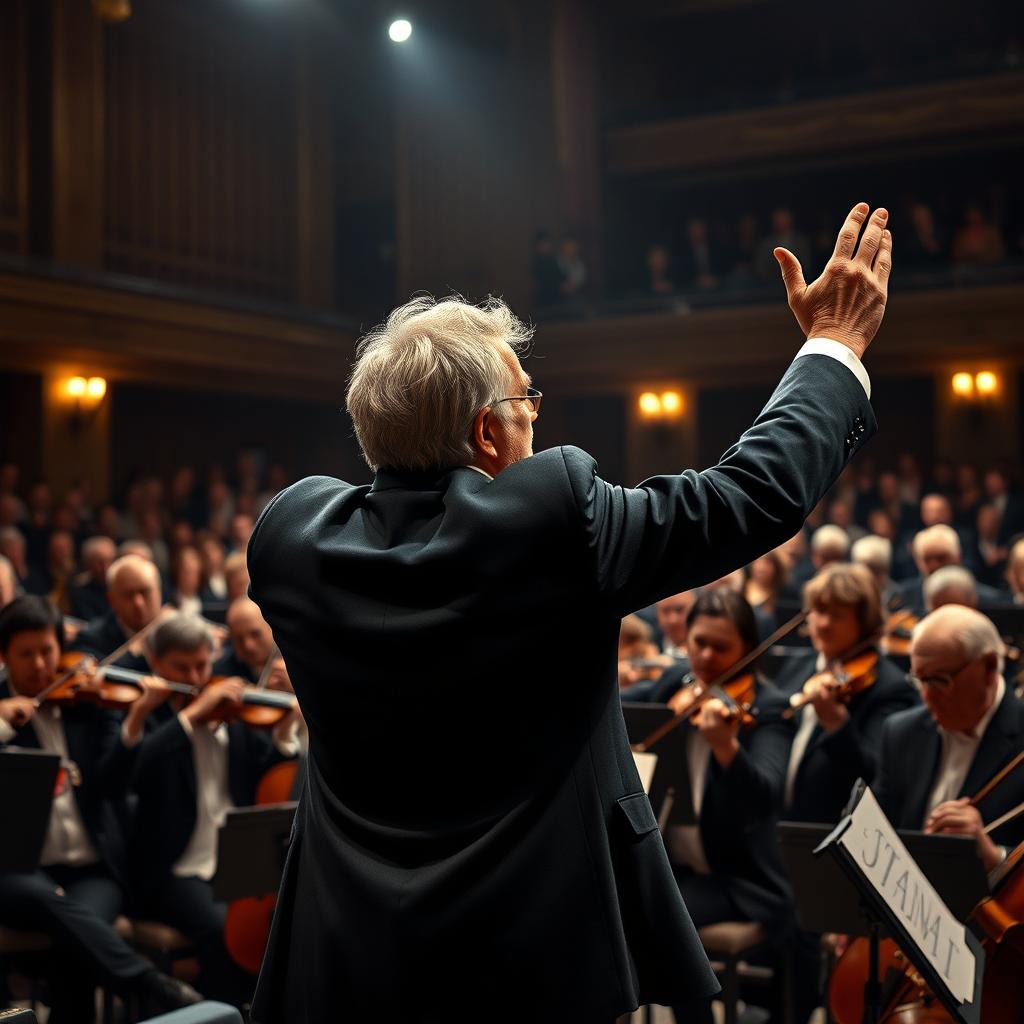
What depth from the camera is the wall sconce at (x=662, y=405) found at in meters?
13.4

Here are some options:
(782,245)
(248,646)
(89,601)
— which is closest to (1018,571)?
(248,646)

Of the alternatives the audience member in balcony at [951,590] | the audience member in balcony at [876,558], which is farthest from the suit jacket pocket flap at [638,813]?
the audience member in balcony at [876,558]

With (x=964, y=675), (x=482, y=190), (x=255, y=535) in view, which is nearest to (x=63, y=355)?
(x=482, y=190)

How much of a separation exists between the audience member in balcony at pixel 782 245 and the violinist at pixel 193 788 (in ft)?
31.3

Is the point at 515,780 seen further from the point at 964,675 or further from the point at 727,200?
the point at 727,200

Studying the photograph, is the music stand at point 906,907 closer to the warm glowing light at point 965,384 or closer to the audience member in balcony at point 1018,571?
the audience member in balcony at point 1018,571

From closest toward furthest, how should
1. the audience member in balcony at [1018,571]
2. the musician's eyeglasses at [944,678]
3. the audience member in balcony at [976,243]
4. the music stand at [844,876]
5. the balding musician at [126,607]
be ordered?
the music stand at [844,876]
the musician's eyeglasses at [944,678]
the balding musician at [126,607]
the audience member in balcony at [1018,571]
the audience member in balcony at [976,243]

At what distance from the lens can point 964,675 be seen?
3186mm

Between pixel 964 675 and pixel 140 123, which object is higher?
pixel 140 123

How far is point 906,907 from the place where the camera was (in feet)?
7.06

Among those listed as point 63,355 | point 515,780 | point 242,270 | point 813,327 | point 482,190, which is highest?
point 482,190

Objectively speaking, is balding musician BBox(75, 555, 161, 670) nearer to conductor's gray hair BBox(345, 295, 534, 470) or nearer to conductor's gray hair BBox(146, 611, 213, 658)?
conductor's gray hair BBox(146, 611, 213, 658)

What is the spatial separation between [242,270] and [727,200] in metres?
5.91

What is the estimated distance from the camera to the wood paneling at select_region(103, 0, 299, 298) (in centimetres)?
1262
